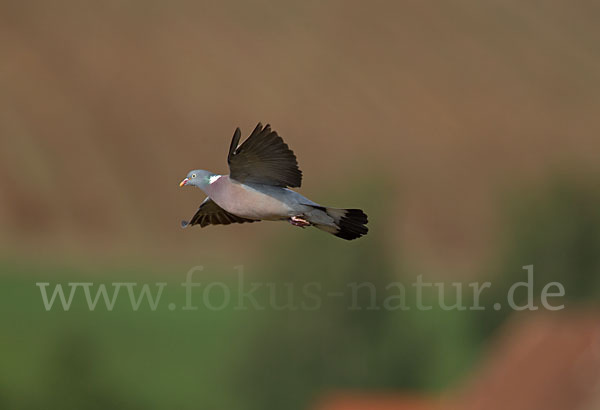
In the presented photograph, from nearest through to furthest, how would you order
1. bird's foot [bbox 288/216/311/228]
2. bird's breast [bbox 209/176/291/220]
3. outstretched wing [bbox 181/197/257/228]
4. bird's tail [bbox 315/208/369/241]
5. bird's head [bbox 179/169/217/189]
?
1. bird's breast [bbox 209/176/291/220]
2. bird's foot [bbox 288/216/311/228]
3. bird's head [bbox 179/169/217/189]
4. bird's tail [bbox 315/208/369/241]
5. outstretched wing [bbox 181/197/257/228]

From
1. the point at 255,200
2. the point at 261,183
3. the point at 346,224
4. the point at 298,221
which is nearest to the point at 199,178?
the point at 261,183

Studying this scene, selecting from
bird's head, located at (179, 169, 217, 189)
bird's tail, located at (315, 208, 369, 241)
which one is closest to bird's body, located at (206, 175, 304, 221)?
bird's head, located at (179, 169, 217, 189)

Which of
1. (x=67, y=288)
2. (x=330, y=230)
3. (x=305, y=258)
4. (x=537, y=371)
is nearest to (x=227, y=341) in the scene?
(x=67, y=288)

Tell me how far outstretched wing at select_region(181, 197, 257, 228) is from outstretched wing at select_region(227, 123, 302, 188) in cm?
54

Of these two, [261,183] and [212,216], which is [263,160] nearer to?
[261,183]

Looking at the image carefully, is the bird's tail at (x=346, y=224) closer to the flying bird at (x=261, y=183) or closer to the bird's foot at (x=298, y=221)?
the flying bird at (x=261, y=183)

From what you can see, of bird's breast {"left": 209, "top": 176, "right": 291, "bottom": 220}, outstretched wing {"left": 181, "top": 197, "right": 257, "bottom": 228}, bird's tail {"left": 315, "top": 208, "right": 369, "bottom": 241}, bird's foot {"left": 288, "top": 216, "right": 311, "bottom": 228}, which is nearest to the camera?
bird's breast {"left": 209, "top": 176, "right": 291, "bottom": 220}

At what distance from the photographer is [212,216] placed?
7578 millimetres

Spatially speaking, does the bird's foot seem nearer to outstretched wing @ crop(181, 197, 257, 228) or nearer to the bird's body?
the bird's body

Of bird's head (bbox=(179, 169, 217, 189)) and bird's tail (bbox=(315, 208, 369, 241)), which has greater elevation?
bird's head (bbox=(179, 169, 217, 189))

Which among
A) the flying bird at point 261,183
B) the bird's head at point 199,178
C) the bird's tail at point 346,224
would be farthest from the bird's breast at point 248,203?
the bird's tail at point 346,224

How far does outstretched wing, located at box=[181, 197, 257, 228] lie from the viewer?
7484 millimetres

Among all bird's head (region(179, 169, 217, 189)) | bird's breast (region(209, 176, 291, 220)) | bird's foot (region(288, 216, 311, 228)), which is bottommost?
bird's foot (region(288, 216, 311, 228))

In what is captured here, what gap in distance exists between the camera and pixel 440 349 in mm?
28969
